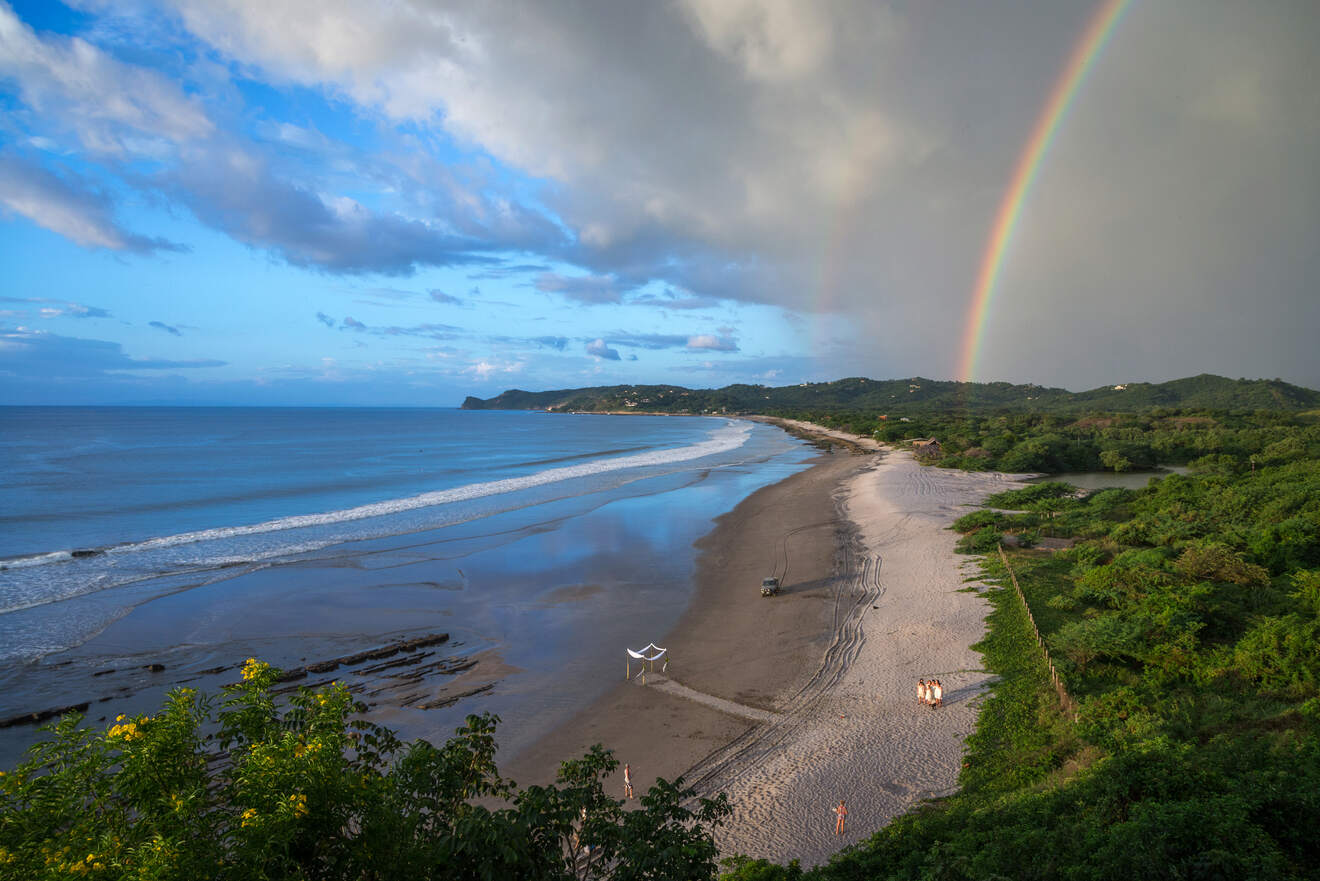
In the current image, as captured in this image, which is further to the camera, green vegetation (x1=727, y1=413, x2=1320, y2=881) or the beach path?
the beach path

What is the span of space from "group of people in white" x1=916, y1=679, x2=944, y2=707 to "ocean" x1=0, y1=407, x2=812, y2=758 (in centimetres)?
869

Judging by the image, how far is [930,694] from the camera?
53.4 feet

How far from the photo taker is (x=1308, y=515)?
23562mm

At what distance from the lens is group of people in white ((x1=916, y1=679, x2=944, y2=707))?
53.1 feet

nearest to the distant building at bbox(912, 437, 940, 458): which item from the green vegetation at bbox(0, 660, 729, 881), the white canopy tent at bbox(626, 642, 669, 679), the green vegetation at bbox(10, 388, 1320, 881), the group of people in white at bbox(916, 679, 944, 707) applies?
the green vegetation at bbox(10, 388, 1320, 881)

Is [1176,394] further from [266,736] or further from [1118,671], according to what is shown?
[266,736]

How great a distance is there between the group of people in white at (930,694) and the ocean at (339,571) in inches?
342

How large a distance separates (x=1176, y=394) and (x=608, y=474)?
594 feet

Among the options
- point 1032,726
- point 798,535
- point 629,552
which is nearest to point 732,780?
point 1032,726

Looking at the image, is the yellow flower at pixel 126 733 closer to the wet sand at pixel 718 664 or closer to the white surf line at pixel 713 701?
the wet sand at pixel 718 664

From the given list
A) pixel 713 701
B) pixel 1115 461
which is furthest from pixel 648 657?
pixel 1115 461

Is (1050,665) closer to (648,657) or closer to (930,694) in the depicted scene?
(930,694)

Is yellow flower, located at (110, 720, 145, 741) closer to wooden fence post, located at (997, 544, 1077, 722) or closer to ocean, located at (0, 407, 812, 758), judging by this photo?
ocean, located at (0, 407, 812, 758)

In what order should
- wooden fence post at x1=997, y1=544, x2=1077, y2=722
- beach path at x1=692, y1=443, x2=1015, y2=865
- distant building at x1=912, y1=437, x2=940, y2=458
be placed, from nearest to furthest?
beach path at x1=692, y1=443, x2=1015, y2=865 → wooden fence post at x1=997, y1=544, x2=1077, y2=722 → distant building at x1=912, y1=437, x2=940, y2=458
